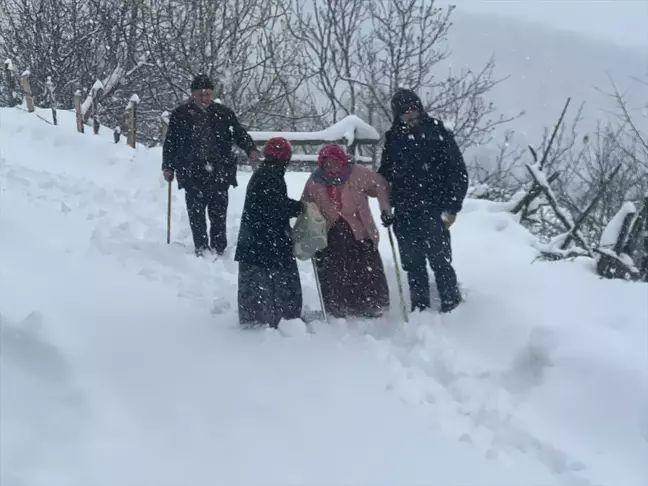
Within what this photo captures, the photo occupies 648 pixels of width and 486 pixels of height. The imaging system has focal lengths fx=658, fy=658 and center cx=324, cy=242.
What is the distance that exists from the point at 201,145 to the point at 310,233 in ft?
6.41

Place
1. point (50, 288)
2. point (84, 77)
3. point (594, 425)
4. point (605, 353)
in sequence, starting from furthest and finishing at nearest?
1. point (84, 77)
2. point (50, 288)
3. point (605, 353)
4. point (594, 425)

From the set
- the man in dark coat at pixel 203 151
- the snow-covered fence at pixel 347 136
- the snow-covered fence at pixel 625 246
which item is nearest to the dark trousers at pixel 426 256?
the man in dark coat at pixel 203 151

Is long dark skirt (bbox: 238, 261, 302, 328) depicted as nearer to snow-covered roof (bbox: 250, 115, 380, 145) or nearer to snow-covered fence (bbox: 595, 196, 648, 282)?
snow-covered fence (bbox: 595, 196, 648, 282)

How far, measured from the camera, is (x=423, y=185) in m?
5.16

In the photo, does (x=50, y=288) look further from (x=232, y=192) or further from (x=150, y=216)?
(x=232, y=192)

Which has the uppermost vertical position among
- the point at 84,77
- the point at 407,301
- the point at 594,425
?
the point at 594,425

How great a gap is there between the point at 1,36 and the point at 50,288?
1788 cm

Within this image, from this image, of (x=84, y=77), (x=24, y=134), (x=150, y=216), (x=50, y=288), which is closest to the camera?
(x=50, y=288)

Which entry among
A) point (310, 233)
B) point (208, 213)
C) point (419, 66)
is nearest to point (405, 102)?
point (310, 233)

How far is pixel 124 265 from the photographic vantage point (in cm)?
608

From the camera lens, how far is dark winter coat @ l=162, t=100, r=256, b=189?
640 cm

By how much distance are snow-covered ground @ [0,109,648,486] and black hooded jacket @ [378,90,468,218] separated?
92 cm

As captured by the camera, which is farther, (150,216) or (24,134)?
(24,134)

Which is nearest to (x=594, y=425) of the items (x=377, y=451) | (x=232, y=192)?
(x=377, y=451)
